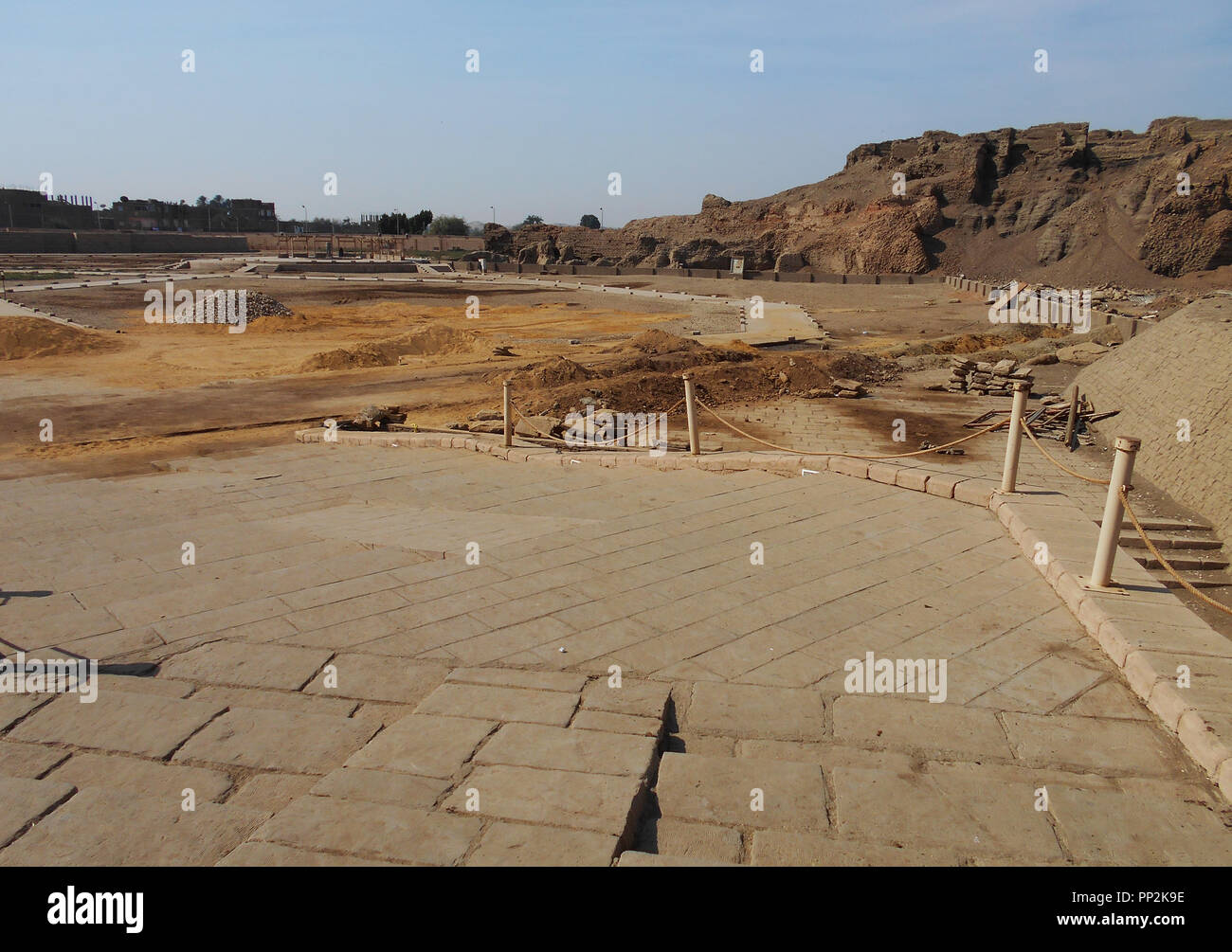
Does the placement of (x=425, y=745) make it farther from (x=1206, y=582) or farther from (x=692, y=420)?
(x=1206, y=582)

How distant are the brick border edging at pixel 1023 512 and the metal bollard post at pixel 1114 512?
159mm

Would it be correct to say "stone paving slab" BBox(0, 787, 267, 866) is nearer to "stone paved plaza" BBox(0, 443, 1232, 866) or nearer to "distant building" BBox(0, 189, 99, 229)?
"stone paved plaza" BBox(0, 443, 1232, 866)

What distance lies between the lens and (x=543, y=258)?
57.9 m

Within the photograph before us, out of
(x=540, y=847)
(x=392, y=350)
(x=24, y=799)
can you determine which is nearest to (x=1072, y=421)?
(x=540, y=847)

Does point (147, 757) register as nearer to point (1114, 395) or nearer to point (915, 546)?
point (915, 546)

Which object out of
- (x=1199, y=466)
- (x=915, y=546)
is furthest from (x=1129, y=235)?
(x=915, y=546)

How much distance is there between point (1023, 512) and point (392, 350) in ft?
59.9

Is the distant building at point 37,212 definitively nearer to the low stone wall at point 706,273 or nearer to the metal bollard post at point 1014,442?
the low stone wall at point 706,273

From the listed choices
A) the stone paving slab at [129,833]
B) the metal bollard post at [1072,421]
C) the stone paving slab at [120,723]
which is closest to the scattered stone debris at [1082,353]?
the metal bollard post at [1072,421]

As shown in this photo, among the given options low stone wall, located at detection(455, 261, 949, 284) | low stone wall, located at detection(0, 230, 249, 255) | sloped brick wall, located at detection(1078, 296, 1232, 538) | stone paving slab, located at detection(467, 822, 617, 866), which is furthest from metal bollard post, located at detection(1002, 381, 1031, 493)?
low stone wall, located at detection(0, 230, 249, 255)

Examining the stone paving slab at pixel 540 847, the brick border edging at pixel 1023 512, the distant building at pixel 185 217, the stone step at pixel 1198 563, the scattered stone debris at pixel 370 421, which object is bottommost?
the stone step at pixel 1198 563

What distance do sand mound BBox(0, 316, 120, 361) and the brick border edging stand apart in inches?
539

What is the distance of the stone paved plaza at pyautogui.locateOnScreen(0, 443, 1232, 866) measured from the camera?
306 cm

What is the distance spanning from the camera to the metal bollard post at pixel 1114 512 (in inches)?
199
